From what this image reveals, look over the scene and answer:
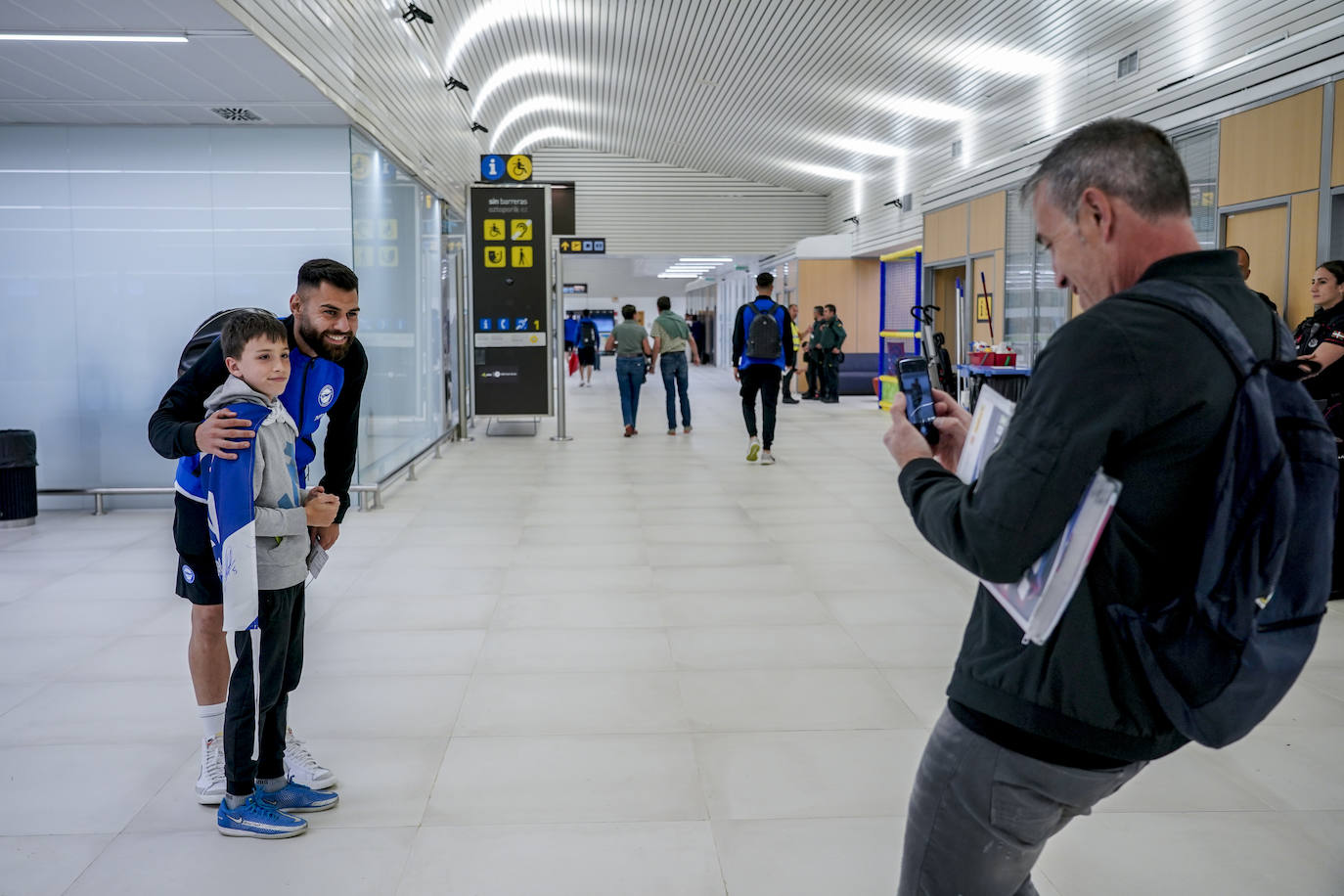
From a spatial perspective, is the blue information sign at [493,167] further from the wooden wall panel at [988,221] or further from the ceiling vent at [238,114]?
the wooden wall panel at [988,221]

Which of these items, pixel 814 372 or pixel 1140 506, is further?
pixel 814 372

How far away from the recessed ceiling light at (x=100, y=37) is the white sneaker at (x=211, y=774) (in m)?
3.61

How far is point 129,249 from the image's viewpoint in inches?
290

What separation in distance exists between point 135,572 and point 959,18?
933cm

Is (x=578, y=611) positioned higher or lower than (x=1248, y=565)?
lower

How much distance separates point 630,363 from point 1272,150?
22.4 ft

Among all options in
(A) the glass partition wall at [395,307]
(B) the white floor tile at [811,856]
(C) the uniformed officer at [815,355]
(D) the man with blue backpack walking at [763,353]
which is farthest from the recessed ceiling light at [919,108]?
(B) the white floor tile at [811,856]

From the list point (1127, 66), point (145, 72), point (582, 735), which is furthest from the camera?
point (1127, 66)

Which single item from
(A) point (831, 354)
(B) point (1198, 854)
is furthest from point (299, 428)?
(A) point (831, 354)

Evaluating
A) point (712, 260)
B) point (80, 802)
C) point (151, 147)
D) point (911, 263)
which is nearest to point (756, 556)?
point (80, 802)

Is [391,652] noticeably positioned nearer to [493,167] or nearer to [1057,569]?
[1057,569]

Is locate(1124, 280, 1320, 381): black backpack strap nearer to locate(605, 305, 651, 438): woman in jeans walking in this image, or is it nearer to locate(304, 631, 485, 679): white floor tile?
locate(304, 631, 485, 679): white floor tile

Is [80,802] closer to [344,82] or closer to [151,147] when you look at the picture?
[344,82]

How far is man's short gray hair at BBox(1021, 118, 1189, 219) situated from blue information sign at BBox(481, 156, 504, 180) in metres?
11.7
